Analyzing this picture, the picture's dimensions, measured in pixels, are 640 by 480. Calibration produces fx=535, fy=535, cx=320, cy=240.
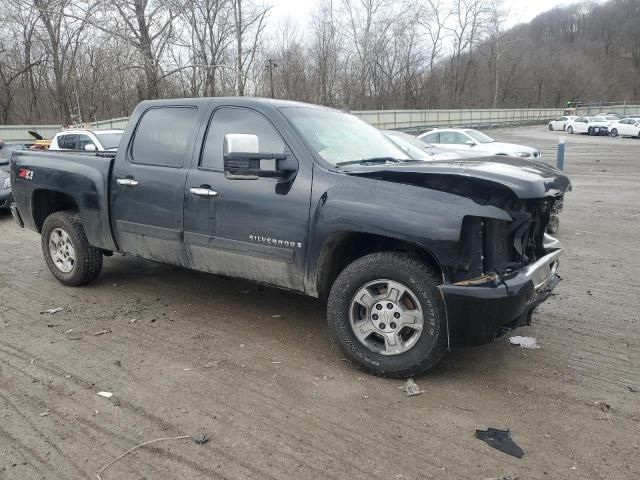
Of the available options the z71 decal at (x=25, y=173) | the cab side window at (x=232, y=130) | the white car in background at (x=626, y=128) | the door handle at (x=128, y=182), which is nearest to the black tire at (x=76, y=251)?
the z71 decal at (x=25, y=173)

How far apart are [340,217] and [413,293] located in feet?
2.31

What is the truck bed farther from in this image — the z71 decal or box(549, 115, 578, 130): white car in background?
box(549, 115, 578, 130): white car in background

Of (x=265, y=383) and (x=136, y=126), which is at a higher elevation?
(x=136, y=126)

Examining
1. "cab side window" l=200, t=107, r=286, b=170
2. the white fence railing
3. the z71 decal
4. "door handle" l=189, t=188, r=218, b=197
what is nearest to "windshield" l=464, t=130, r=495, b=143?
"cab side window" l=200, t=107, r=286, b=170

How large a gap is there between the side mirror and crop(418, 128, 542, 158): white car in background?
12298 millimetres

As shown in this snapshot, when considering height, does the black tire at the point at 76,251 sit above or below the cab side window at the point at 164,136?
below

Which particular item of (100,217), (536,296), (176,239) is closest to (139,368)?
(176,239)

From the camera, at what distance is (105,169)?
5020mm

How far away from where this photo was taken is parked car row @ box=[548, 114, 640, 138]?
132ft

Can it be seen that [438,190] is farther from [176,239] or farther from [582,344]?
[176,239]

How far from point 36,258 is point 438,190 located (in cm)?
587

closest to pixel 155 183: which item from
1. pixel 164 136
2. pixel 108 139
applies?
pixel 164 136

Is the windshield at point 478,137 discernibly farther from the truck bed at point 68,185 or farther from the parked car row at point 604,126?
the parked car row at point 604,126

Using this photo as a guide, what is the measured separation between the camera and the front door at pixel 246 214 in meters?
3.87
